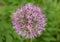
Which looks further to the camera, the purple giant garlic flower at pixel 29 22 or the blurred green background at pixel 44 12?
the blurred green background at pixel 44 12

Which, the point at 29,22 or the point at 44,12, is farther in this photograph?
the point at 44,12

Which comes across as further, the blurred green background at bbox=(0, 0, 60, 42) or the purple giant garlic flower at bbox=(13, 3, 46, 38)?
the blurred green background at bbox=(0, 0, 60, 42)

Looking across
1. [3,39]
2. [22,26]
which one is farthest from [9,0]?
[22,26]

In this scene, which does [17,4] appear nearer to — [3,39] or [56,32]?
[3,39]
